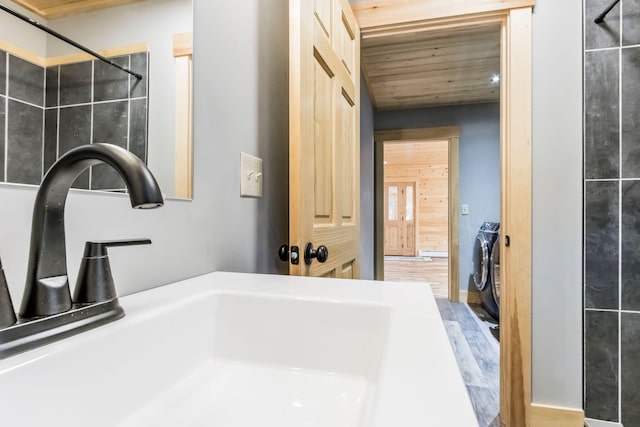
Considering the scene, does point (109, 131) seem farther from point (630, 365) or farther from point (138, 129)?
point (630, 365)

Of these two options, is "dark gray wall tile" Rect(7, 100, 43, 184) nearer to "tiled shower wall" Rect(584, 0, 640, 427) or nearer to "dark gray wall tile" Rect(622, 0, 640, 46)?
"tiled shower wall" Rect(584, 0, 640, 427)

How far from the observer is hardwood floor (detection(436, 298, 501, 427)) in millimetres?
1765

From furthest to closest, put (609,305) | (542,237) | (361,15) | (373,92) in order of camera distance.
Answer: (373,92) < (361,15) < (542,237) < (609,305)

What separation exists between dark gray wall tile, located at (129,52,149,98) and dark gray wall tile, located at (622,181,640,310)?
6.16 ft

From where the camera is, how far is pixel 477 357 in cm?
234

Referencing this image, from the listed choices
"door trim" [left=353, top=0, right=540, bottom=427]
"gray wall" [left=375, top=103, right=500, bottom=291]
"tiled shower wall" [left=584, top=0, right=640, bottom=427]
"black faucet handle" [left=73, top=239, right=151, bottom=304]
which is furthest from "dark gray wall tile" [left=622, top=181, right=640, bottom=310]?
"gray wall" [left=375, top=103, right=500, bottom=291]

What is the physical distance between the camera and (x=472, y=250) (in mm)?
3898

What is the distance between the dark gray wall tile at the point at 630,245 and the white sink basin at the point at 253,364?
132 centimetres

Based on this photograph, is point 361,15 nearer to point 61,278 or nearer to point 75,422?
point 61,278

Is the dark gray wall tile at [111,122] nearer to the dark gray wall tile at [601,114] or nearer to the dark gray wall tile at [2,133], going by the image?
the dark gray wall tile at [2,133]

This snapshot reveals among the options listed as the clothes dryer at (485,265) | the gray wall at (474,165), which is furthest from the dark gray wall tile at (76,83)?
the gray wall at (474,165)

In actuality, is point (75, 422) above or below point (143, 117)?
below

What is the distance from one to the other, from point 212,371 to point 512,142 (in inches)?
64.9

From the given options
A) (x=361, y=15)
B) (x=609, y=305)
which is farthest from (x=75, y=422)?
(x=361, y=15)
